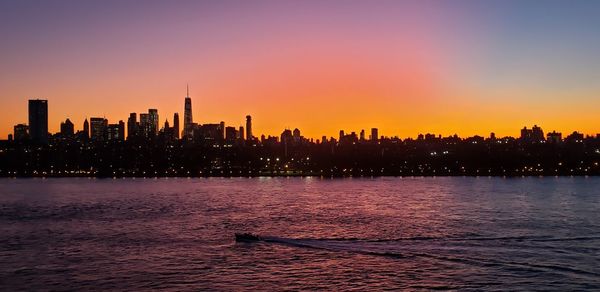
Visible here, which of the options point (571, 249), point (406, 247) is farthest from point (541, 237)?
point (406, 247)

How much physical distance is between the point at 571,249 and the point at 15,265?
4175 cm

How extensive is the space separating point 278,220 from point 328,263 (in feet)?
101

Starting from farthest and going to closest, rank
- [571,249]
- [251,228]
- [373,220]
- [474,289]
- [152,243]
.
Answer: [373,220] → [251,228] → [152,243] → [571,249] → [474,289]

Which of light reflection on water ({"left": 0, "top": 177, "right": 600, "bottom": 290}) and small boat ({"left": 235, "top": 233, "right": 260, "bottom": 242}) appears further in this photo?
small boat ({"left": 235, "top": 233, "right": 260, "bottom": 242})

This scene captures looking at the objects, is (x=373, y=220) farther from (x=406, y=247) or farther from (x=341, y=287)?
(x=341, y=287)

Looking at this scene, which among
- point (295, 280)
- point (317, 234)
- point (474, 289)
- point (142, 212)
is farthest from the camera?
point (142, 212)

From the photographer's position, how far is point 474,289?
38125 mm

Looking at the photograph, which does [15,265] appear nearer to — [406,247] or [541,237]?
[406,247]

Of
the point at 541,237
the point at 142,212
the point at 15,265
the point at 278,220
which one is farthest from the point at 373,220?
the point at 15,265

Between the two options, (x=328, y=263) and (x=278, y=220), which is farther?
(x=278, y=220)

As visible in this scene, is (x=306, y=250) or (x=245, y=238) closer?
(x=306, y=250)

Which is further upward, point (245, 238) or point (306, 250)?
point (245, 238)

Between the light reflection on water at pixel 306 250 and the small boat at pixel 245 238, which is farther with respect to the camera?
the small boat at pixel 245 238

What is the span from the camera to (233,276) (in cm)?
4219
